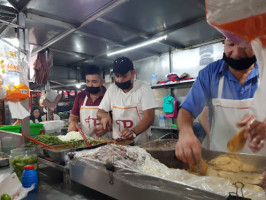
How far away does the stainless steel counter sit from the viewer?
1278mm

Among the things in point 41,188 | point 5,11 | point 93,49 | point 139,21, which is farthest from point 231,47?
point 93,49

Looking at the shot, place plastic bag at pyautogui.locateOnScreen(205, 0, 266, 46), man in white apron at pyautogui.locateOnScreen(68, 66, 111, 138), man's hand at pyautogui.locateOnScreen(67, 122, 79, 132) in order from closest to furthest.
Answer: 1. plastic bag at pyautogui.locateOnScreen(205, 0, 266, 46)
2. man in white apron at pyautogui.locateOnScreen(68, 66, 111, 138)
3. man's hand at pyautogui.locateOnScreen(67, 122, 79, 132)

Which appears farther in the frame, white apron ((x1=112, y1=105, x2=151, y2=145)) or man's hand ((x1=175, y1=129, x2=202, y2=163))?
white apron ((x1=112, y1=105, x2=151, y2=145))

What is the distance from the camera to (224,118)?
72.5 inches

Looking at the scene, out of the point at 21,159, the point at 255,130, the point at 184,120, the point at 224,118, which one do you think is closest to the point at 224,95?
the point at 224,118

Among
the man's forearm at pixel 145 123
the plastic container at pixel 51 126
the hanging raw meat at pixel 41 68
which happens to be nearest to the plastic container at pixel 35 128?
the plastic container at pixel 51 126

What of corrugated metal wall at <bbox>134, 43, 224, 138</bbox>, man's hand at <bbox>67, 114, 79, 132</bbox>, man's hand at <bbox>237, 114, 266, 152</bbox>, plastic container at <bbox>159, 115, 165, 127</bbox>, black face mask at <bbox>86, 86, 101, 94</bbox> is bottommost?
plastic container at <bbox>159, 115, 165, 127</bbox>

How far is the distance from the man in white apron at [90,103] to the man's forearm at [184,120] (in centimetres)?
160

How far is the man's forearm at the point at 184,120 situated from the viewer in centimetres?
144

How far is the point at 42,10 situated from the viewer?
10.3ft

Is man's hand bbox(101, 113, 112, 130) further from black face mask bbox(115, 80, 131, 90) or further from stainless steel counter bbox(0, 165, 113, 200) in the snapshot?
stainless steel counter bbox(0, 165, 113, 200)

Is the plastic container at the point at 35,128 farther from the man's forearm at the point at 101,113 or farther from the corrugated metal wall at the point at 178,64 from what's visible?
the corrugated metal wall at the point at 178,64

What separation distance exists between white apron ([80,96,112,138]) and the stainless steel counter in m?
1.48

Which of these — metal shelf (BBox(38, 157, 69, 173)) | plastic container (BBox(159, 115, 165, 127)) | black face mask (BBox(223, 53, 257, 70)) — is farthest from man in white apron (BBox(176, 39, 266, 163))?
plastic container (BBox(159, 115, 165, 127))
